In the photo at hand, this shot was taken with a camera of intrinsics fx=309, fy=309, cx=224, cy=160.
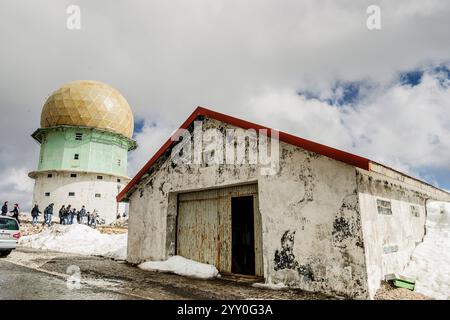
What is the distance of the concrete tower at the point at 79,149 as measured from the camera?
29.3 meters

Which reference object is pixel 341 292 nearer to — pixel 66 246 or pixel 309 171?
pixel 309 171

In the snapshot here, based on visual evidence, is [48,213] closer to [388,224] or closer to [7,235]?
[7,235]

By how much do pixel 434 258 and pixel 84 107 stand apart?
2946cm

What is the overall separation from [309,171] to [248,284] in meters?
3.32

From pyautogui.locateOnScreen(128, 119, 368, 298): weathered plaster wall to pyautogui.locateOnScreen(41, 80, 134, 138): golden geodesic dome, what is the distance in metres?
23.8

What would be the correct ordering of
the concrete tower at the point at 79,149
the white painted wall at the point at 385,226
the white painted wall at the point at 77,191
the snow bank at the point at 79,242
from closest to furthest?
the white painted wall at the point at 385,226, the snow bank at the point at 79,242, the white painted wall at the point at 77,191, the concrete tower at the point at 79,149

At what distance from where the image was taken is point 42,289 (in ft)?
21.5

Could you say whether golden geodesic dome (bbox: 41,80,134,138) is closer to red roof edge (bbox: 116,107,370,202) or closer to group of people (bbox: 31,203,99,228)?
group of people (bbox: 31,203,99,228)

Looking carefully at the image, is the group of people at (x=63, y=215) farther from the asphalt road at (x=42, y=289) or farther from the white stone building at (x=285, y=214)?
the asphalt road at (x=42, y=289)

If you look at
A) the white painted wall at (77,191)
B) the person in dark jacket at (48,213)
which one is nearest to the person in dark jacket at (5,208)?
the person in dark jacket at (48,213)

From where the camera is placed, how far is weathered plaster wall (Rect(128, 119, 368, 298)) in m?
6.64

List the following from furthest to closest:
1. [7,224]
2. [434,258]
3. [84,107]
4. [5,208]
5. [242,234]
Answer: [84,107] < [5,208] < [7,224] < [242,234] < [434,258]

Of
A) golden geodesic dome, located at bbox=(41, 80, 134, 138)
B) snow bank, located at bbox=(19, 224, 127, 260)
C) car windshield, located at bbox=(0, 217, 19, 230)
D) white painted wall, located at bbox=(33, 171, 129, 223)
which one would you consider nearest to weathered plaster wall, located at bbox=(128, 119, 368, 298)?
snow bank, located at bbox=(19, 224, 127, 260)

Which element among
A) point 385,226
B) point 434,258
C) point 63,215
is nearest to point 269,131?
point 385,226
